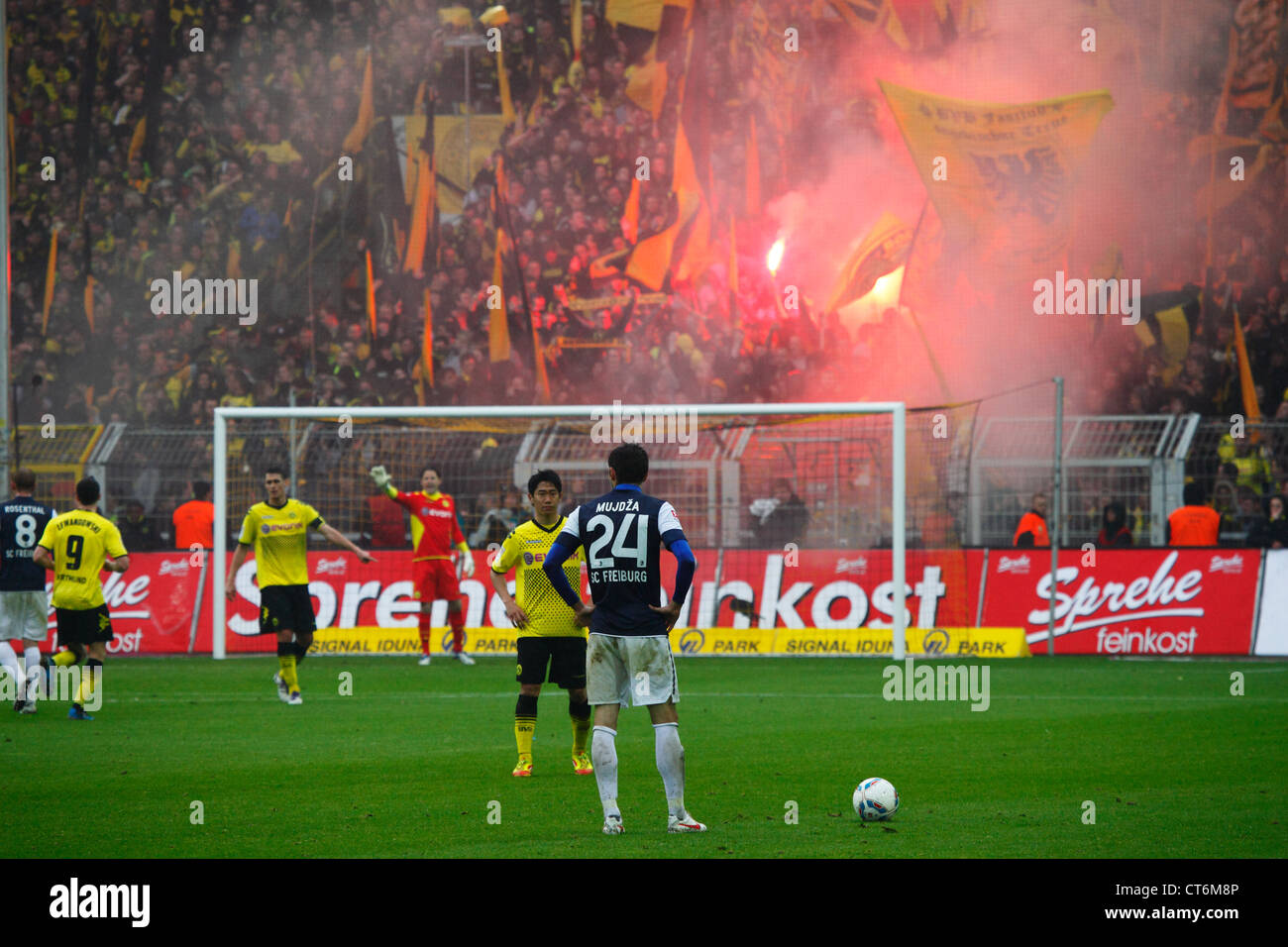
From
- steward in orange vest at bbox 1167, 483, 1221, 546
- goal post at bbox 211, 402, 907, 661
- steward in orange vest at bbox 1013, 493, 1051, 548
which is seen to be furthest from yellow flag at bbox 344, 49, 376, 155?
steward in orange vest at bbox 1167, 483, 1221, 546

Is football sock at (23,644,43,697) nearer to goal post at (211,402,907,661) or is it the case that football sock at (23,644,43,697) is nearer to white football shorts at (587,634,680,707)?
goal post at (211,402,907,661)

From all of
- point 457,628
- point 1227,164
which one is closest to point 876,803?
point 457,628

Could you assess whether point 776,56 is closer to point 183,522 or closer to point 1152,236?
point 1152,236

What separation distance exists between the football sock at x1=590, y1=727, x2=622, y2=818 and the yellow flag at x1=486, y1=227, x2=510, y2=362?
22149 mm

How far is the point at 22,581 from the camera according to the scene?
42.3 feet

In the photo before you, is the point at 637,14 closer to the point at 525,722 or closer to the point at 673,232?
the point at 673,232

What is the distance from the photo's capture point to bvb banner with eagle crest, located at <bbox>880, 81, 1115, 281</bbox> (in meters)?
29.6

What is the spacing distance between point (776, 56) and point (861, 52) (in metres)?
1.69

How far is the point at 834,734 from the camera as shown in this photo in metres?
11.2

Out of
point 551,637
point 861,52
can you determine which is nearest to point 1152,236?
point 861,52

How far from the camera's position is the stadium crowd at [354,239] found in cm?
2838

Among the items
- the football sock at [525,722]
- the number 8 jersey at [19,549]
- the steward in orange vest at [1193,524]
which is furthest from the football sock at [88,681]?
the steward in orange vest at [1193,524]

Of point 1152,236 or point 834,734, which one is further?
point 1152,236
